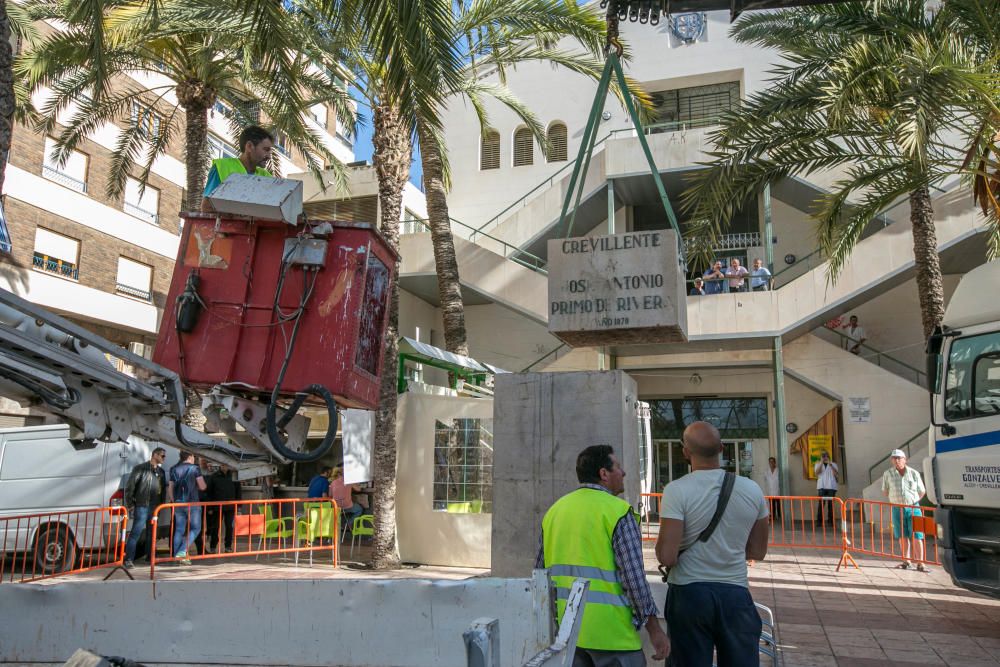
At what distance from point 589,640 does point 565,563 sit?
372 mm

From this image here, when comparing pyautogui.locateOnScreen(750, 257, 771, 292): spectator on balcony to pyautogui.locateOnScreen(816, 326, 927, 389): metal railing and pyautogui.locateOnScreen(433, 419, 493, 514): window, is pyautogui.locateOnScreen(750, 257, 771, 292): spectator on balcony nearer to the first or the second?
pyautogui.locateOnScreen(816, 326, 927, 389): metal railing

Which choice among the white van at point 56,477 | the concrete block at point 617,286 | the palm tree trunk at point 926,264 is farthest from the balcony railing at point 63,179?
the palm tree trunk at point 926,264

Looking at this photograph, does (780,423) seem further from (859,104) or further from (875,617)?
(875,617)

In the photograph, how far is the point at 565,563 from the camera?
3.96 meters

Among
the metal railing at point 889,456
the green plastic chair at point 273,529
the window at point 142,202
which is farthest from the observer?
the window at point 142,202

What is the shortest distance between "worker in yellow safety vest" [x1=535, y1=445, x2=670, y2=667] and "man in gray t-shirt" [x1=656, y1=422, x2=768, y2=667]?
7.9 inches

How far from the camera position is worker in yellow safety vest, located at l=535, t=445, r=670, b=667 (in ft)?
12.5

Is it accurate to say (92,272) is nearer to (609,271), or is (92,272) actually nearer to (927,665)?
(609,271)

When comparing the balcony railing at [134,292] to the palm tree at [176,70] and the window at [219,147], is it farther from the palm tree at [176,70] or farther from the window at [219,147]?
the palm tree at [176,70]

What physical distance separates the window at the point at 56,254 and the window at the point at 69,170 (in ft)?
5.37

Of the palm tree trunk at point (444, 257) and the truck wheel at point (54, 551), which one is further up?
the palm tree trunk at point (444, 257)

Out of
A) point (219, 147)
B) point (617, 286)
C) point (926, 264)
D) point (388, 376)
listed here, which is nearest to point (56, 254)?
point (219, 147)

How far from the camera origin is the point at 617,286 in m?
6.19

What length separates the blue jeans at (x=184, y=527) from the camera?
12344mm
